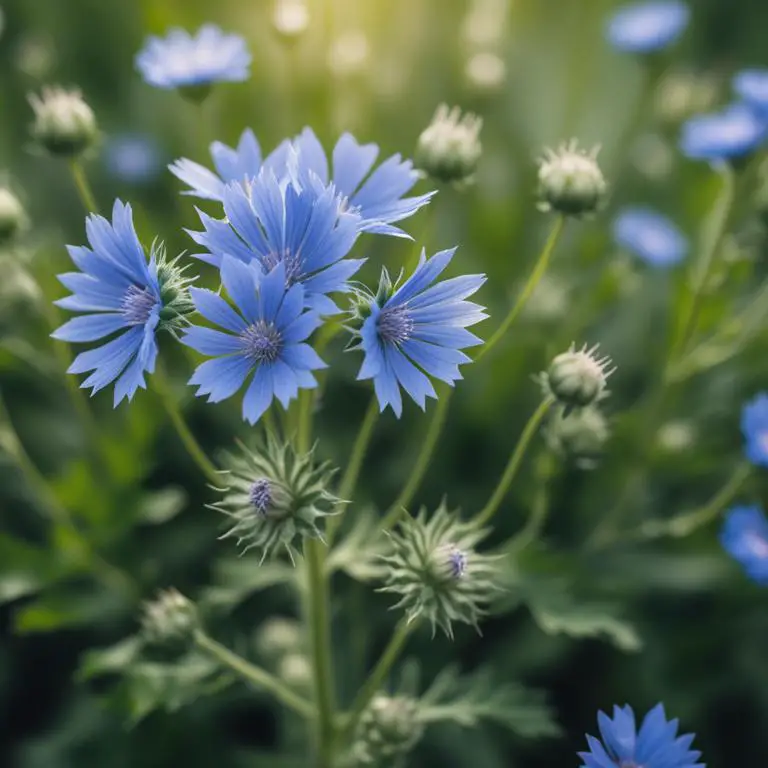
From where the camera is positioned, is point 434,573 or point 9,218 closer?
point 434,573

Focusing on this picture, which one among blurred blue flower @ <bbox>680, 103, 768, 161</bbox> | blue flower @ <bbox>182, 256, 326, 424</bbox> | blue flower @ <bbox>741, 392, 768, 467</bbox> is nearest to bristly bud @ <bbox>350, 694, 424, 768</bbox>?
blue flower @ <bbox>182, 256, 326, 424</bbox>

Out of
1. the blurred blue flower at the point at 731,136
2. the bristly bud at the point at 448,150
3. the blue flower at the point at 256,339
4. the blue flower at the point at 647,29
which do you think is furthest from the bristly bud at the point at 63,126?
the blue flower at the point at 647,29

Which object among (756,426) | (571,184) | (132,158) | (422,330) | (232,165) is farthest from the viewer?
(132,158)

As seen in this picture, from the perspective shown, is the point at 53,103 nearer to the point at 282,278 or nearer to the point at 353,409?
the point at 282,278

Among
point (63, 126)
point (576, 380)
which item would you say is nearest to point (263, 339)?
point (576, 380)

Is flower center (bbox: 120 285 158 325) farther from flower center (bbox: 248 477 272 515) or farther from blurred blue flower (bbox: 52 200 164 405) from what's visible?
flower center (bbox: 248 477 272 515)

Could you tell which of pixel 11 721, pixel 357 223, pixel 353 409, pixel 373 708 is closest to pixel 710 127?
pixel 353 409

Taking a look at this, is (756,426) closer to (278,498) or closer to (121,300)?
(278,498)
